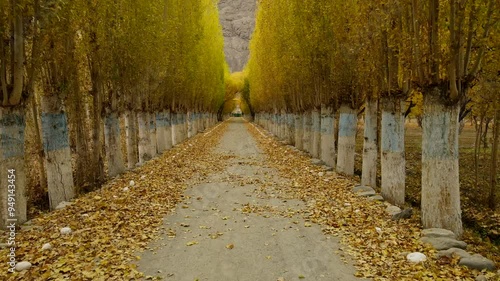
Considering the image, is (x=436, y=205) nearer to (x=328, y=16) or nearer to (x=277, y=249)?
(x=277, y=249)

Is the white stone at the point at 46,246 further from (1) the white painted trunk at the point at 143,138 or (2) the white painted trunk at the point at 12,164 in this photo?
(1) the white painted trunk at the point at 143,138

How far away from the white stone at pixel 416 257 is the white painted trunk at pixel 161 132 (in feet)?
67.8

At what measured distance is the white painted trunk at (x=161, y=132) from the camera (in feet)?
83.0

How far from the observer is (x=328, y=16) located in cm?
1550

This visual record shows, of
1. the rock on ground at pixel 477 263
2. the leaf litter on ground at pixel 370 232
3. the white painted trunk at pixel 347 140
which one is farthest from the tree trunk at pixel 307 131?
the rock on ground at pixel 477 263

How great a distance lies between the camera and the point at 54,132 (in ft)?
33.8

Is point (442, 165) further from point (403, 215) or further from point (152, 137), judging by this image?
point (152, 137)

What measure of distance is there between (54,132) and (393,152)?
9563mm

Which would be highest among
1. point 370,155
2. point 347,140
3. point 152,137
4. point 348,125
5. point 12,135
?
point 12,135

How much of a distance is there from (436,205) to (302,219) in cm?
301

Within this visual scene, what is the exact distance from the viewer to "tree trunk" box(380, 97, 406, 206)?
10258mm

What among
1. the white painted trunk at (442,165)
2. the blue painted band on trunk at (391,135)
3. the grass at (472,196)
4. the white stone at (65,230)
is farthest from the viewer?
the grass at (472,196)

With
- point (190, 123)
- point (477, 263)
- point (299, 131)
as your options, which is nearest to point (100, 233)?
point (477, 263)

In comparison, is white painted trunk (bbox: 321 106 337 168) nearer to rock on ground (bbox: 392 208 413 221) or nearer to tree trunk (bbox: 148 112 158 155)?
rock on ground (bbox: 392 208 413 221)
